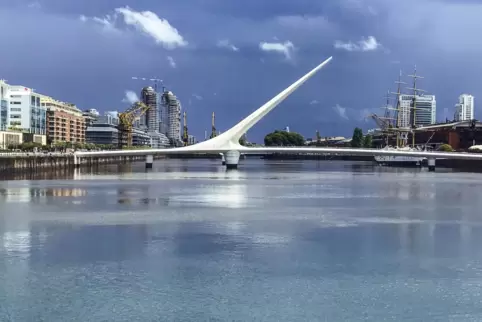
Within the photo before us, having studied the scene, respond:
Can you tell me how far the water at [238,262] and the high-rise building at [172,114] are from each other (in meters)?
157

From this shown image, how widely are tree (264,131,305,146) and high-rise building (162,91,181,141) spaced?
77.3 m

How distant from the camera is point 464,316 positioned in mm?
7898

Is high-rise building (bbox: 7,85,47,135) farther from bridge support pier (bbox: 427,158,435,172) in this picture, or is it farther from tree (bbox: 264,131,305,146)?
tree (bbox: 264,131,305,146)

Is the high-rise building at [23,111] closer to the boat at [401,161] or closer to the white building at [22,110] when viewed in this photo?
the white building at [22,110]

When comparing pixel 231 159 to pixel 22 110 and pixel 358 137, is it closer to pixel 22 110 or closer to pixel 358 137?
pixel 22 110

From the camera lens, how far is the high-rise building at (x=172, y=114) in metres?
176

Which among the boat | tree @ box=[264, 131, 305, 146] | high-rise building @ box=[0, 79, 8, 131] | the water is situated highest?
high-rise building @ box=[0, 79, 8, 131]

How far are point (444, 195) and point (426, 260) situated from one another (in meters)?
13.1

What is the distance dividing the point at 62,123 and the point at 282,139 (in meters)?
30.7

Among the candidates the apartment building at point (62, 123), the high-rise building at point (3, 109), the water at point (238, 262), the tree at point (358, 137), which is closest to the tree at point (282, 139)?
the tree at point (358, 137)

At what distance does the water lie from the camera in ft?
26.8

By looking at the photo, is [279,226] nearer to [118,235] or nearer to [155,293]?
[118,235]

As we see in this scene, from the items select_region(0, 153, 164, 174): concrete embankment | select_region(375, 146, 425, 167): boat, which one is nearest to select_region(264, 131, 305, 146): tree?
select_region(375, 146, 425, 167): boat

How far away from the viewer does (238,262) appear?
1063 centimetres
